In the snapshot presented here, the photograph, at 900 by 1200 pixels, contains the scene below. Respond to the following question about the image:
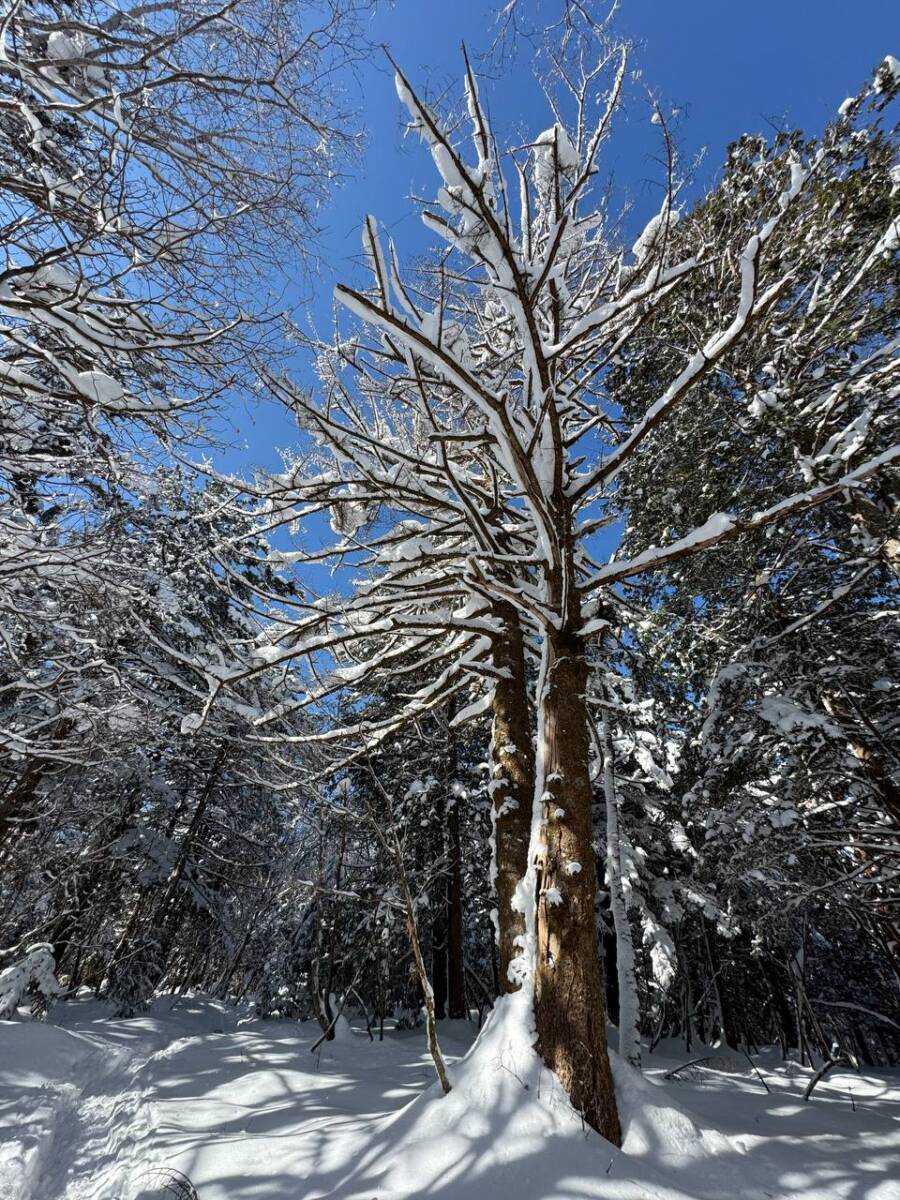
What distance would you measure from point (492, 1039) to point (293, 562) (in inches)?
144

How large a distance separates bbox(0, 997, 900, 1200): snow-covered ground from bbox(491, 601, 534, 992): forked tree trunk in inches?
27.2

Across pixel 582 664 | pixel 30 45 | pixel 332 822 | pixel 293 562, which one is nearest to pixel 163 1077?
pixel 332 822

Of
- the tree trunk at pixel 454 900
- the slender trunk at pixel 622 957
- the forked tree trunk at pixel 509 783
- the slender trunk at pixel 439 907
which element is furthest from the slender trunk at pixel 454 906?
the forked tree trunk at pixel 509 783

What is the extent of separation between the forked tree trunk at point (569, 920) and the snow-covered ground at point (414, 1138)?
137 millimetres

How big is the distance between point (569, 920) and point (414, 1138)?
3.52ft

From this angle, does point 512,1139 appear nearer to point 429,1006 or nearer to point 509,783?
point 429,1006

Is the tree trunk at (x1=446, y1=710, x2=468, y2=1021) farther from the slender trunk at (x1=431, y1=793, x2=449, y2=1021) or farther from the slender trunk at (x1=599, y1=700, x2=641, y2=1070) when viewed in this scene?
the slender trunk at (x1=599, y1=700, x2=641, y2=1070)

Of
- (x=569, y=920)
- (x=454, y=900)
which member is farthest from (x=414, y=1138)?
(x=454, y=900)

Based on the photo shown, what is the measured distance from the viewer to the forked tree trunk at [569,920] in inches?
91.7

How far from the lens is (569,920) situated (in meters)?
2.61

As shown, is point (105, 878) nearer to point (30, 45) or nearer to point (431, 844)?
point (431, 844)

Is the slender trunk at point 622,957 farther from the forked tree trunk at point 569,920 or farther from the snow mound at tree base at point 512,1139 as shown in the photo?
the snow mound at tree base at point 512,1139

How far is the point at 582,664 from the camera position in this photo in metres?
3.38

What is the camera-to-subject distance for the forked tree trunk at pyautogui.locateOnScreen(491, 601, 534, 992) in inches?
131
